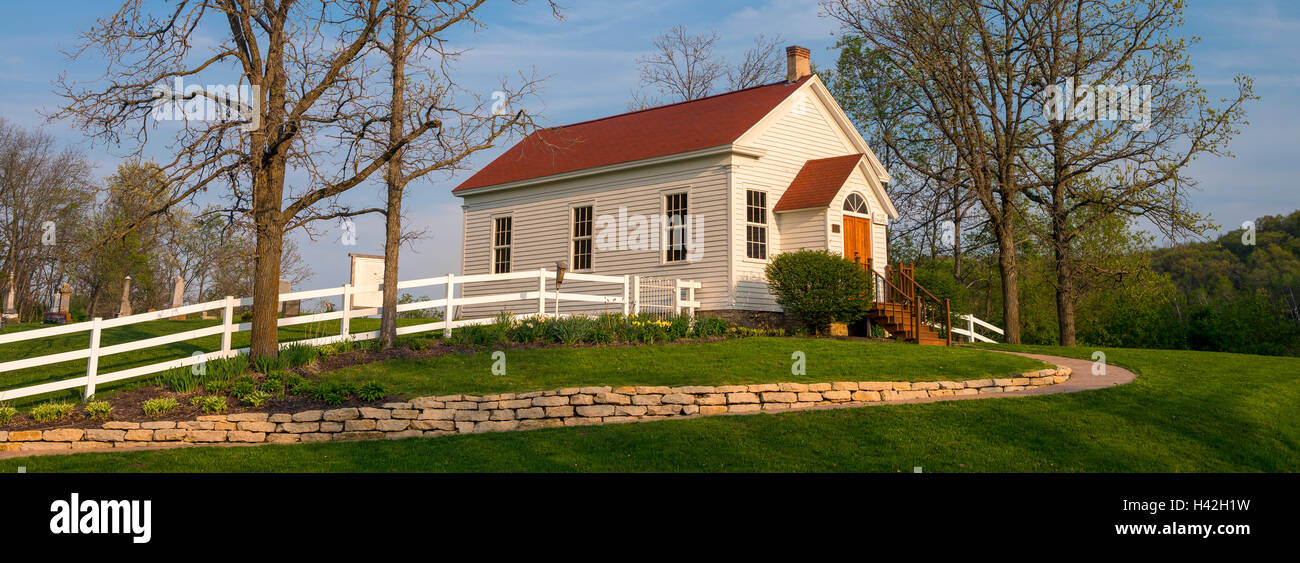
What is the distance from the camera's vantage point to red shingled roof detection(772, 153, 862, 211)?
20.0 meters

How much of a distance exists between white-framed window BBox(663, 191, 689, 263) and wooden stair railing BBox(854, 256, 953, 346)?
390 centimetres

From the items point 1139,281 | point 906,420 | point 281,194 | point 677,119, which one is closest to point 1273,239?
point 1139,281

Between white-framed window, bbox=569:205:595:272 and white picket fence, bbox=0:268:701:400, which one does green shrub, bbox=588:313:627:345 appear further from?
white-framed window, bbox=569:205:595:272

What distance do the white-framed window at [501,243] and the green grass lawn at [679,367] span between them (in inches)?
342

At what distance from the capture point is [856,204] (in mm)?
21000

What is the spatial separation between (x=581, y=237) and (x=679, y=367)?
29.8 ft

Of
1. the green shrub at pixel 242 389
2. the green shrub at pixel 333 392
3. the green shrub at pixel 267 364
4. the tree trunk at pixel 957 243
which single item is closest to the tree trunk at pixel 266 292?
the green shrub at pixel 267 364

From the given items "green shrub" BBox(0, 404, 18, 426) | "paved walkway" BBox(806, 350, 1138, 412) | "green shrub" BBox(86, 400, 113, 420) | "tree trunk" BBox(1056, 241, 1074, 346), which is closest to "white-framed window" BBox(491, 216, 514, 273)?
"green shrub" BBox(86, 400, 113, 420)

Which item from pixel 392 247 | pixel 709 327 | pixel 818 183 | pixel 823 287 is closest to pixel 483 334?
pixel 392 247

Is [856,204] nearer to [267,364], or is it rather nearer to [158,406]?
[267,364]

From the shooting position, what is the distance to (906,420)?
10.9m

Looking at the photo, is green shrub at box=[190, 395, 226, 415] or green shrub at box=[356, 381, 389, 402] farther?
green shrub at box=[356, 381, 389, 402]

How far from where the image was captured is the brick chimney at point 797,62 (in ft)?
76.7
